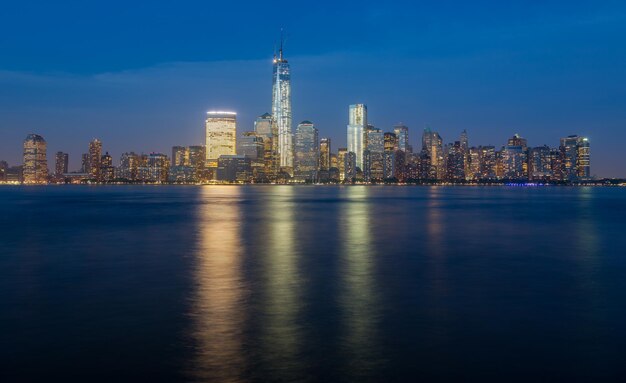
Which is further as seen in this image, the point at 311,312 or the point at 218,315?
the point at 311,312

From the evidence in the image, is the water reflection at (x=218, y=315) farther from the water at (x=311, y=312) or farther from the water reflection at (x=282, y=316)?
the water reflection at (x=282, y=316)

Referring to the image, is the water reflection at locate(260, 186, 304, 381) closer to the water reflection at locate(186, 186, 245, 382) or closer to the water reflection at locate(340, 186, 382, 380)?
the water reflection at locate(186, 186, 245, 382)

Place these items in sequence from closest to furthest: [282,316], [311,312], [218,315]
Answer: [282,316] < [218,315] < [311,312]

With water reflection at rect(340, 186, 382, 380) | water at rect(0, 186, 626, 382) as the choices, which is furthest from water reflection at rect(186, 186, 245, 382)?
water reflection at rect(340, 186, 382, 380)

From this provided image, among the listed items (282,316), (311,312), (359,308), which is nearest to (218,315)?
(282,316)

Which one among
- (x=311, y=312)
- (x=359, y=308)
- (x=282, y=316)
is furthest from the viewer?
(x=359, y=308)

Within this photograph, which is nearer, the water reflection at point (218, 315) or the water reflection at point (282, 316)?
the water reflection at point (218, 315)

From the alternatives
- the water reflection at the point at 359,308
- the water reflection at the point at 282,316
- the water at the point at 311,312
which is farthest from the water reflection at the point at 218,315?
the water reflection at the point at 359,308

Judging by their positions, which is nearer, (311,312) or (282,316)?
(282,316)

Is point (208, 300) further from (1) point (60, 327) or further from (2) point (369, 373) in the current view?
(2) point (369, 373)

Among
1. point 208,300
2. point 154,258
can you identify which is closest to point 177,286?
point 208,300

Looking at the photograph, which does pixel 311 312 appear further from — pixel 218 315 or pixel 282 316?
pixel 218 315

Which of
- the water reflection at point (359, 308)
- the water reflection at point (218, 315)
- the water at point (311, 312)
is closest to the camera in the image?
the water reflection at point (218, 315)

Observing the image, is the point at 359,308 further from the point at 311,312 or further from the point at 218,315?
the point at 218,315
